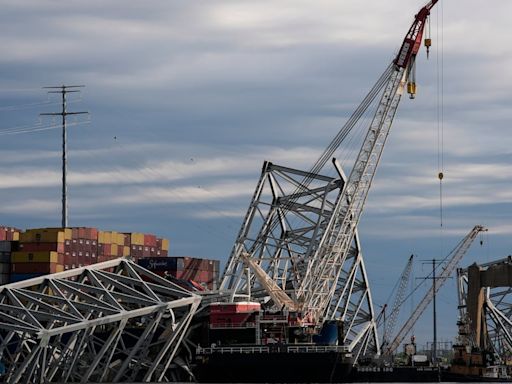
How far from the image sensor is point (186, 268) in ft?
519

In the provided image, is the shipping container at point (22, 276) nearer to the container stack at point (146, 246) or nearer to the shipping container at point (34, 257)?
the shipping container at point (34, 257)

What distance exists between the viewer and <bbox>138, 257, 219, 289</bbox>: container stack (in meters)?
156

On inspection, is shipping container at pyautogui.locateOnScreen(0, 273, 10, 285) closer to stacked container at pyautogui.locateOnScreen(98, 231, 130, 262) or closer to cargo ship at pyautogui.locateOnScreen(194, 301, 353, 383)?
stacked container at pyautogui.locateOnScreen(98, 231, 130, 262)

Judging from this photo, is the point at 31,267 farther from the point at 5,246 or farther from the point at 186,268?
the point at 186,268

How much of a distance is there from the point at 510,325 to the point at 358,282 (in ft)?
62.6

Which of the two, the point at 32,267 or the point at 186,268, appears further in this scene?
the point at 32,267

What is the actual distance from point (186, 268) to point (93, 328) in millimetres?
40502

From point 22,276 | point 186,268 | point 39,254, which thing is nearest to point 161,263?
point 186,268

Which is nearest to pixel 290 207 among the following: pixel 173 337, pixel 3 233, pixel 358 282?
pixel 358 282

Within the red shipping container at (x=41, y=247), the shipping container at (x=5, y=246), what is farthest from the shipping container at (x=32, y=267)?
the shipping container at (x=5, y=246)

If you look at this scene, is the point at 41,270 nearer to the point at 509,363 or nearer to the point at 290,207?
the point at 290,207

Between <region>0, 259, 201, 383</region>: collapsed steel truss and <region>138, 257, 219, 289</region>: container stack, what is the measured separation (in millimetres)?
13488

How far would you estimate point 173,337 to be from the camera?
126 metres

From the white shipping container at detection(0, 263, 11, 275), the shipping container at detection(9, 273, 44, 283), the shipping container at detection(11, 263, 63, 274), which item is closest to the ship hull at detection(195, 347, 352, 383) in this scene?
the shipping container at detection(11, 263, 63, 274)
